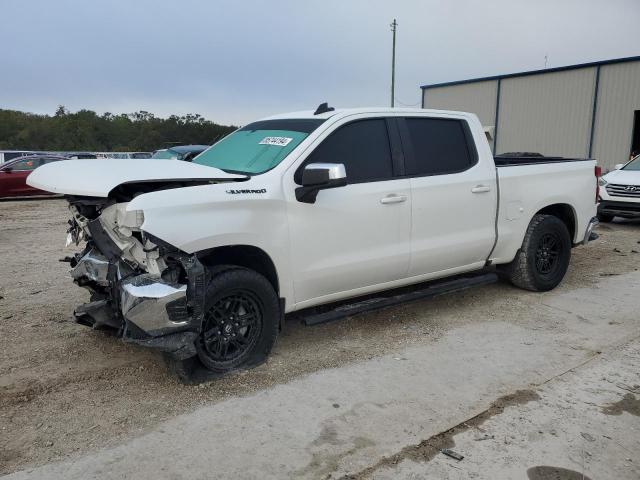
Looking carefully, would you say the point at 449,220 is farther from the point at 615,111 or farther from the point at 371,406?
the point at 615,111

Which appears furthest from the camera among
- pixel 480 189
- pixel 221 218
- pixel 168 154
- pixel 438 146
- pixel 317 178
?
pixel 168 154

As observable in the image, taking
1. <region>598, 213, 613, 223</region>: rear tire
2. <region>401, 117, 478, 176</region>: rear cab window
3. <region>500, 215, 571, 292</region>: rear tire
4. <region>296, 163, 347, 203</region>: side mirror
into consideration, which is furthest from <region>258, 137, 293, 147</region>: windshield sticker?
<region>598, 213, 613, 223</region>: rear tire

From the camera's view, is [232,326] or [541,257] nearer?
[232,326]

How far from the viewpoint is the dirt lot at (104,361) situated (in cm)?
330

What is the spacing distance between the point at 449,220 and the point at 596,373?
1.74 meters

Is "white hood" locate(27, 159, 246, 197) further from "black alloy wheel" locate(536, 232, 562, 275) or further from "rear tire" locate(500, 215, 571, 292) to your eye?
"black alloy wheel" locate(536, 232, 562, 275)

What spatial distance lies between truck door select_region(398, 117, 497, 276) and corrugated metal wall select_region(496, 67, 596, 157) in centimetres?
2144

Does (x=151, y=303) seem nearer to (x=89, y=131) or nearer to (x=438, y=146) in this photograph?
(x=438, y=146)

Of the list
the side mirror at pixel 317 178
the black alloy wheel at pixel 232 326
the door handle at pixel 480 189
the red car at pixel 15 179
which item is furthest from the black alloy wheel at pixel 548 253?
the red car at pixel 15 179

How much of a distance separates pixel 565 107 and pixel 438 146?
73.9 feet

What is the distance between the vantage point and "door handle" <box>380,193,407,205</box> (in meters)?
4.55

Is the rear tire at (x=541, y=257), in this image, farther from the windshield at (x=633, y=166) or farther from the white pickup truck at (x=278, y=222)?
the windshield at (x=633, y=166)

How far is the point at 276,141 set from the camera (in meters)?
4.48

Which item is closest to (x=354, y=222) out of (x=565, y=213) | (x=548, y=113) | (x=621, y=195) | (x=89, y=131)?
(x=565, y=213)
